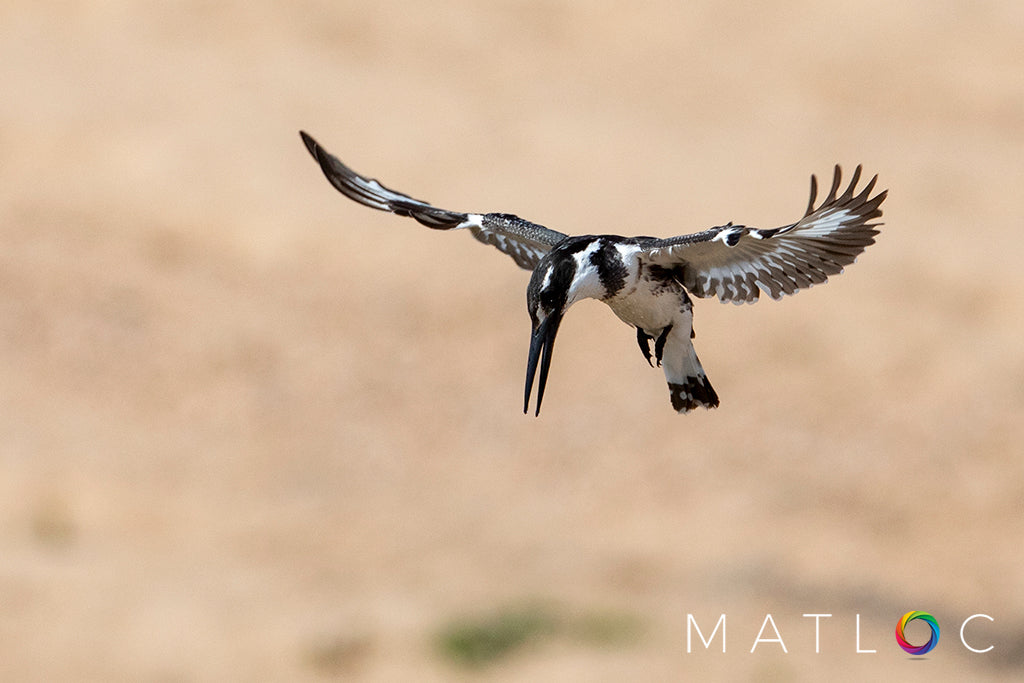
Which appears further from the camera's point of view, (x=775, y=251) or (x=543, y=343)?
(x=775, y=251)

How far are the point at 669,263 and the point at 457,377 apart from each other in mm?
10091

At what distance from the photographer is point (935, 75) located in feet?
57.4

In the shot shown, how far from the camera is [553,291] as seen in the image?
3.74m

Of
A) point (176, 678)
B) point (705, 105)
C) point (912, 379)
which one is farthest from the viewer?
point (705, 105)

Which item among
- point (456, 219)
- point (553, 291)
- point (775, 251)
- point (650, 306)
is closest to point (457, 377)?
point (456, 219)

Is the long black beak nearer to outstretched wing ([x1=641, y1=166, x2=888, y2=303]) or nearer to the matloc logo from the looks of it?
outstretched wing ([x1=641, y1=166, x2=888, y2=303])

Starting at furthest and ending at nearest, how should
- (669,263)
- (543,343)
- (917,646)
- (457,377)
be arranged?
(457,377) → (917,646) → (669,263) → (543,343)

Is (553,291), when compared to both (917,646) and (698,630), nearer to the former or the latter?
(698,630)

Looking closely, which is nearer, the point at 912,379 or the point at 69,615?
the point at 69,615

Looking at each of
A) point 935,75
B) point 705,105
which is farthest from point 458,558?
point 935,75

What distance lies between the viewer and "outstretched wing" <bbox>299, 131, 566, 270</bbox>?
15.2 ft

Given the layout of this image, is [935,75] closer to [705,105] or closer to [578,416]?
[705,105]

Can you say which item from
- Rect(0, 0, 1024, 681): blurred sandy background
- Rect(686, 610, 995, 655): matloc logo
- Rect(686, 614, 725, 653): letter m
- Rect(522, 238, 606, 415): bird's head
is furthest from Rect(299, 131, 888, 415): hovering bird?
Rect(686, 610, 995, 655): matloc logo

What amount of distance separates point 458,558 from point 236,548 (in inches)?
80.6
